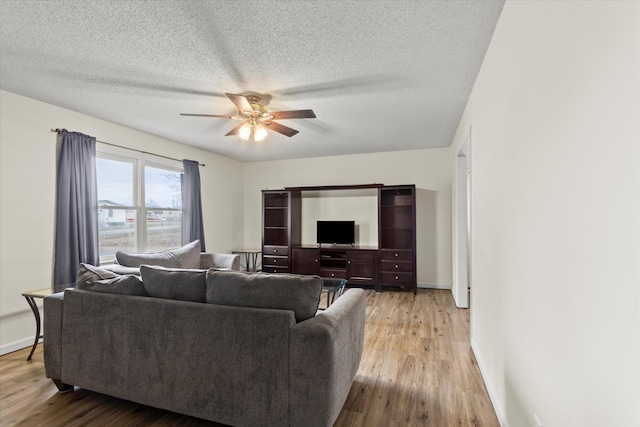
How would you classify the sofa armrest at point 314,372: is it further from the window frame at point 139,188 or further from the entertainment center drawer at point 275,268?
the entertainment center drawer at point 275,268

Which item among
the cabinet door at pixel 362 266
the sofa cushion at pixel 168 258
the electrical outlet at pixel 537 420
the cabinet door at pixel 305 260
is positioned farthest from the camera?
the cabinet door at pixel 305 260

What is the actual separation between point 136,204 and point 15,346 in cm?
207

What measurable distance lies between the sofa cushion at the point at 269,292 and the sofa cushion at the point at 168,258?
2140mm

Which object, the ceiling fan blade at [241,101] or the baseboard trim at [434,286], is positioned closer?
the ceiling fan blade at [241,101]

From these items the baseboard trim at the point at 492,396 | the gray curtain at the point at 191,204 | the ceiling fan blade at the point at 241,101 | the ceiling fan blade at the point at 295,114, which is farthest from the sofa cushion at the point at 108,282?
the gray curtain at the point at 191,204

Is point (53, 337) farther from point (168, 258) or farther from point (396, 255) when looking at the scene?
point (396, 255)

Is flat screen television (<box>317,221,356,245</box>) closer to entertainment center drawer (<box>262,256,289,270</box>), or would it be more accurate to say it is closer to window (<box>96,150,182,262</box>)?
entertainment center drawer (<box>262,256,289,270</box>)

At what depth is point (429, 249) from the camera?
5.70 m

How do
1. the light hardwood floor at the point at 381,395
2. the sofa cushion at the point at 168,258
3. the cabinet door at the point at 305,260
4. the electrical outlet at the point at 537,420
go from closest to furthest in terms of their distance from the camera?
1. the electrical outlet at the point at 537,420
2. the light hardwood floor at the point at 381,395
3. the sofa cushion at the point at 168,258
4. the cabinet door at the point at 305,260

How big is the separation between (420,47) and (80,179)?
392cm

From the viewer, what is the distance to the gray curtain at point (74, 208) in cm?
351

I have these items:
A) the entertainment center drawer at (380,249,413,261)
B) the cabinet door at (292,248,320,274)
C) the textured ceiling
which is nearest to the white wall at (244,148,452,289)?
the entertainment center drawer at (380,249,413,261)

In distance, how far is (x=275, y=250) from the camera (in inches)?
243

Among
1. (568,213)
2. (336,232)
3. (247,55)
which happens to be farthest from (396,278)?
(568,213)
